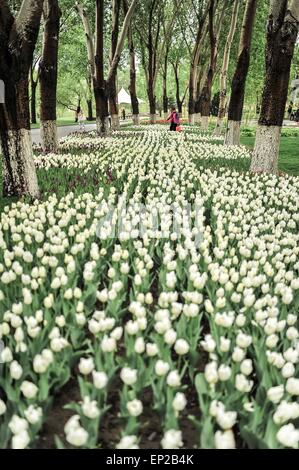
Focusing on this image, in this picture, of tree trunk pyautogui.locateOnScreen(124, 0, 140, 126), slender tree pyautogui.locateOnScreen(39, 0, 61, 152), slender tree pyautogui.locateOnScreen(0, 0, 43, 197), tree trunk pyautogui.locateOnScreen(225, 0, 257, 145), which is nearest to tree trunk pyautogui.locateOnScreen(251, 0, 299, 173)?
tree trunk pyautogui.locateOnScreen(225, 0, 257, 145)

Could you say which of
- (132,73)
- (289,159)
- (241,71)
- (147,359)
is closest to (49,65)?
(241,71)

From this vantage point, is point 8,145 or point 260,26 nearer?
point 8,145

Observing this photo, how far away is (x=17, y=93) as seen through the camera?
23.3 feet

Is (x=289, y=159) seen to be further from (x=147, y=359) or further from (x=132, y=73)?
(x=132, y=73)

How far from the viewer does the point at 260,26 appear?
1134 inches

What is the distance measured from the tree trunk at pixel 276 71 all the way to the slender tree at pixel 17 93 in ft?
15.8

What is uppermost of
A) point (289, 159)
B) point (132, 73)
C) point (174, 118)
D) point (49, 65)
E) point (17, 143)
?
point (132, 73)

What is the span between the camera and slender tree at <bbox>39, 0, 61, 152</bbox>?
12.1 meters

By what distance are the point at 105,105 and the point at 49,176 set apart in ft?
37.5

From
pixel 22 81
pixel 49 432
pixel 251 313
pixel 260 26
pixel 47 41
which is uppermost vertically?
pixel 260 26

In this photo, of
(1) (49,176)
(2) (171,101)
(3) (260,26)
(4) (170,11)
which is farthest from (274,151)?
(2) (171,101)

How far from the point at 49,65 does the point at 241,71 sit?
578cm

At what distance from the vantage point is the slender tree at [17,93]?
6910mm
